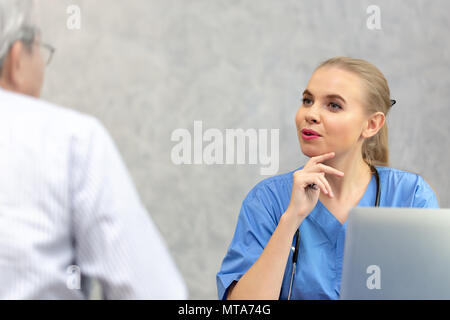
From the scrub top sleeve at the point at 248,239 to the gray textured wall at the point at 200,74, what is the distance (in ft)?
3.80

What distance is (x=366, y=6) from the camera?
8.53ft

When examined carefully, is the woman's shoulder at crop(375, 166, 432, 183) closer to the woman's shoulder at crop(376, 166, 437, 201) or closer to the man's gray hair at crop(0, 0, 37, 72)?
the woman's shoulder at crop(376, 166, 437, 201)

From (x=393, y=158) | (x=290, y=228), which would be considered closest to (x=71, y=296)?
(x=290, y=228)

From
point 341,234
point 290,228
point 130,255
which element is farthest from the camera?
point 341,234

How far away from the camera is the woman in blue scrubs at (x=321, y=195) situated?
1.23 m

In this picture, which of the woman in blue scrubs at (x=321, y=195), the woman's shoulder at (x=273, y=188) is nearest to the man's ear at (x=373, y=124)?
the woman in blue scrubs at (x=321, y=195)

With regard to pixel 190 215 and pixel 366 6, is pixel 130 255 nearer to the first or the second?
pixel 190 215

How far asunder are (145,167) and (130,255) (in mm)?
1878

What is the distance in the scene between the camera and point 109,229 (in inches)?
26.3

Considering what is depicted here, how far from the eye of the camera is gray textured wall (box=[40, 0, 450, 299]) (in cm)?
250
